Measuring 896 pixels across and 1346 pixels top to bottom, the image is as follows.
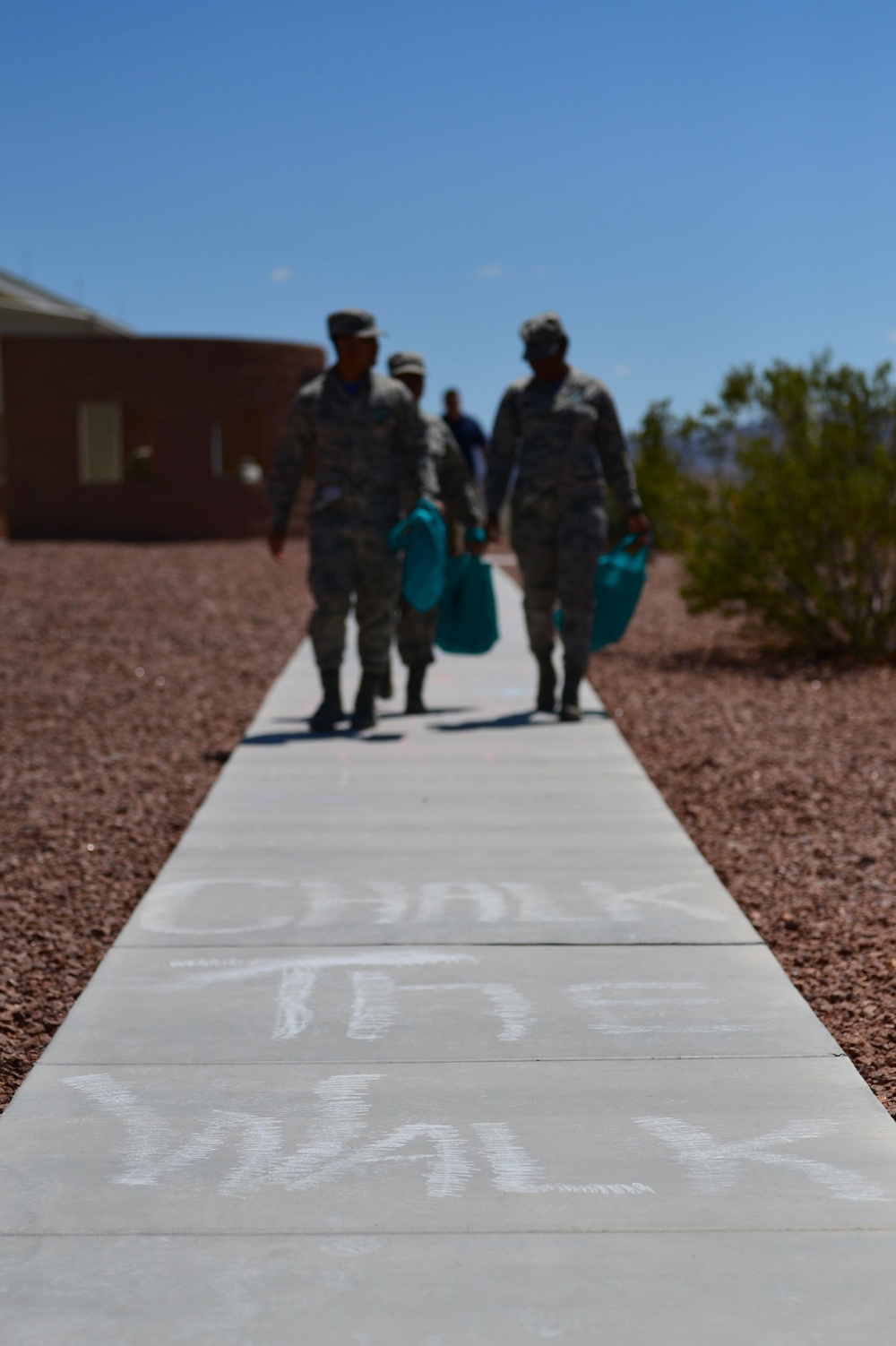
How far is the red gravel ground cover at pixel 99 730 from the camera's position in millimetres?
4480

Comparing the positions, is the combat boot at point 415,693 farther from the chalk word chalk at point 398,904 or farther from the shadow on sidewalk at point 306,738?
the chalk word chalk at point 398,904

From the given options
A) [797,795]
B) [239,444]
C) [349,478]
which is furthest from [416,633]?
[239,444]

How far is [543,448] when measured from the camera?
7.41m

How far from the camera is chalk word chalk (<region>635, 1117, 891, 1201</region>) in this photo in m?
2.73

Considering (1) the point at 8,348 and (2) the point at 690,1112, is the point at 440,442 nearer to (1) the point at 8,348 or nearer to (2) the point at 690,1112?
(2) the point at 690,1112

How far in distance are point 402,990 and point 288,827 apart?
69.1 inches

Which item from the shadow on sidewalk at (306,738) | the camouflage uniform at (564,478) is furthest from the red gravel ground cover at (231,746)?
the camouflage uniform at (564,478)

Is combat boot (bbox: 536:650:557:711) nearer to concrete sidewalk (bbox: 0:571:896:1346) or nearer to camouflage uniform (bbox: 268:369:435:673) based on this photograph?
camouflage uniform (bbox: 268:369:435:673)

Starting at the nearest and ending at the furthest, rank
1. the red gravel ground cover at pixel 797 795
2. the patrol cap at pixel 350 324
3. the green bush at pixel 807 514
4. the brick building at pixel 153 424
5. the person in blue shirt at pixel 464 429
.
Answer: the red gravel ground cover at pixel 797 795
the patrol cap at pixel 350 324
the green bush at pixel 807 514
the person in blue shirt at pixel 464 429
the brick building at pixel 153 424

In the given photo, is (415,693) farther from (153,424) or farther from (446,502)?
(153,424)

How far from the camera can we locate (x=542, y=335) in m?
7.26

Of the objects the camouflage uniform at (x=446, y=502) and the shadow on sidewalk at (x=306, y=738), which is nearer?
the shadow on sidewalk at (x=306, y=738)

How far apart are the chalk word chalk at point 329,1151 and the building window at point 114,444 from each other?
22.0m

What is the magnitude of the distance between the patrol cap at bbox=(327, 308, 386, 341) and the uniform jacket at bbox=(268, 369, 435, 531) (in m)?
0.22
